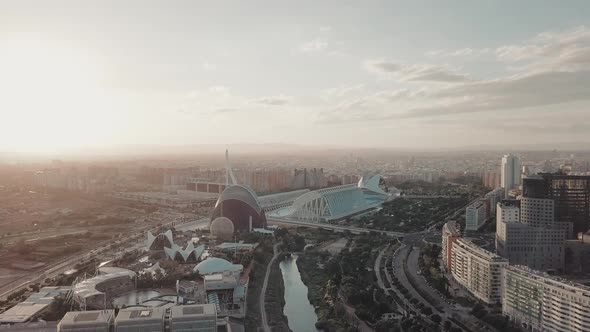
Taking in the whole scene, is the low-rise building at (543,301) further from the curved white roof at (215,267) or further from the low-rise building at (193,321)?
the curved white roof at (215,267)

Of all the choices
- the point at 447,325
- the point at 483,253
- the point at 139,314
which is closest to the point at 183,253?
the point at 139,314

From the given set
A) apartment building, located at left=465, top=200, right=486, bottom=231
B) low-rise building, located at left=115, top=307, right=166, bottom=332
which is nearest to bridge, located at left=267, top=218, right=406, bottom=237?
apartment building, located at left=465, top=200, right=486, bottom=231

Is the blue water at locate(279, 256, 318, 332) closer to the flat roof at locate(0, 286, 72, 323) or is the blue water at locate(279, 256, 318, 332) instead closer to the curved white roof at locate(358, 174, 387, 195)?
the flat roof at locate(0, 286, 72, 323)

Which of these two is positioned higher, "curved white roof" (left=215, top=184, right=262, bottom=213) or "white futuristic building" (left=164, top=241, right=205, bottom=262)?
"curved white roof" (left=215, top=184, right=262, bottom=213)

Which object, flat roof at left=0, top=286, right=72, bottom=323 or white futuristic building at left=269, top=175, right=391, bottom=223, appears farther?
white futuristic building at left=269, top=175, right=391, bottom=223

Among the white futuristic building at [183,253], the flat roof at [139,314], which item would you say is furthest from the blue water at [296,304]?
the flat roof at [139,314]

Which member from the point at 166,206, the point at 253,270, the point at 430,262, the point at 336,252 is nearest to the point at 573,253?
the point at 430,262
